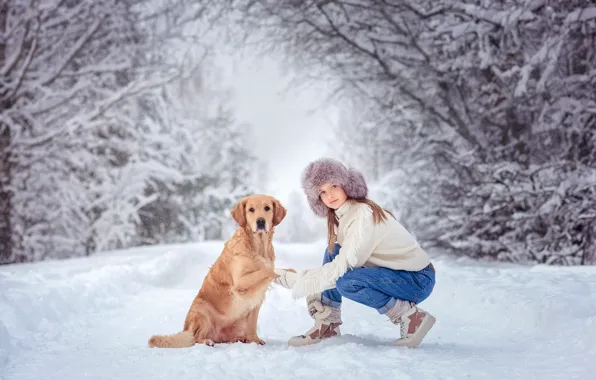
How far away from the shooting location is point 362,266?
143 inches

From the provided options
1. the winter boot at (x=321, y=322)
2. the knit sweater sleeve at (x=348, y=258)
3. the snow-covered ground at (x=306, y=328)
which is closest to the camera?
the snow-covered ground at (x=306, y=328)

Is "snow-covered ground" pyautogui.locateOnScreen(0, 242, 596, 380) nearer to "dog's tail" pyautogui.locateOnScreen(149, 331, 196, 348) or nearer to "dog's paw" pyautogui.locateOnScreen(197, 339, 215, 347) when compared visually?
"dog's tail" pyautogui.locateOnScreen(149, 331, 196, 348)

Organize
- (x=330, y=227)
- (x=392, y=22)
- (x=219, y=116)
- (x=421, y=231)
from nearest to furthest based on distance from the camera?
(x=330, y=227) → (x=392, y=22) → (x=421, y=231) → (x=219, y=116)

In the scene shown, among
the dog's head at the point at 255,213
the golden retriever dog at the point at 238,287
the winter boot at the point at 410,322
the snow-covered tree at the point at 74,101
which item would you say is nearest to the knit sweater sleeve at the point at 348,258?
the golden retriever dog at the point at 238,287

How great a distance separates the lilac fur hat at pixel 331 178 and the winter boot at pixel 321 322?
2.60ft

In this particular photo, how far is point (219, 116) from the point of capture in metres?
28.7

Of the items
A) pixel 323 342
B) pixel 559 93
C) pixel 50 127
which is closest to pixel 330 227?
pixel 323 342

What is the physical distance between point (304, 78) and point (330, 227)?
6.57m

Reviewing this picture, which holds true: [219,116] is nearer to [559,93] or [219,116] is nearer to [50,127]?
[50,127]

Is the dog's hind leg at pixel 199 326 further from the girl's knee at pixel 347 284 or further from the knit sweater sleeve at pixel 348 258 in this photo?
the girl's knee at pixel 347 284

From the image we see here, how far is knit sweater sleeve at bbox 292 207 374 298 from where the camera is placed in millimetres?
3422

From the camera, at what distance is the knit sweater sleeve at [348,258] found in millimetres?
3422

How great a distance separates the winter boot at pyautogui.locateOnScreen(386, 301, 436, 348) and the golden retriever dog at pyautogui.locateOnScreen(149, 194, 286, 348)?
0.93 m

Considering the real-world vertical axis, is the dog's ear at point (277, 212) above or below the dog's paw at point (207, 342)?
above
